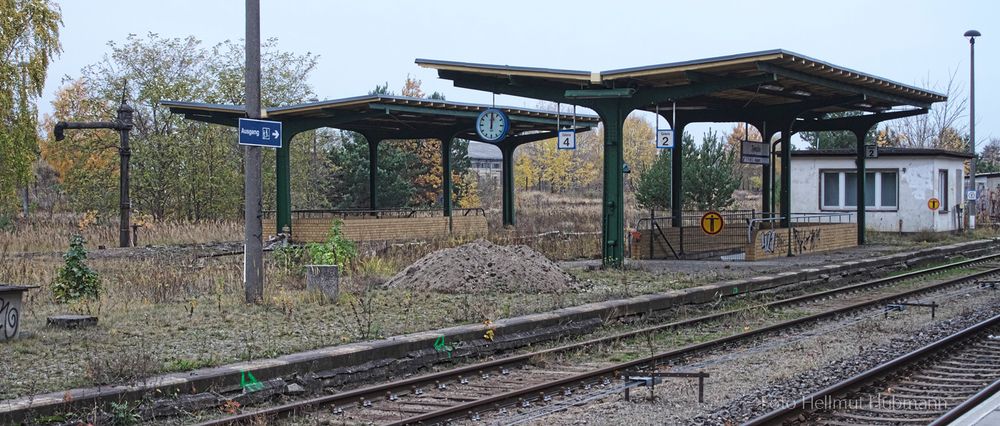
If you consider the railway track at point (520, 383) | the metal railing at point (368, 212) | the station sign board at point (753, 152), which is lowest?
the railway track at point (520, 383)

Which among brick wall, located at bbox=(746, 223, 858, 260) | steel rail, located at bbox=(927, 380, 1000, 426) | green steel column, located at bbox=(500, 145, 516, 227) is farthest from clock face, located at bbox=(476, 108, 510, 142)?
steel rail, located at bbox=(927, 380, 1000, 426)

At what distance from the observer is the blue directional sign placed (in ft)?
43.2

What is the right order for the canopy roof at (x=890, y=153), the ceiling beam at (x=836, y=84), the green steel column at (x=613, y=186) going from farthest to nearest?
the canopy roof at (x=890, y=153), the green steel column at (x=613, y=186), the ceiling beam at (x=836, y=84)

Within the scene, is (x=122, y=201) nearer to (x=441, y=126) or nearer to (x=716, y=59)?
(x=441, y=126)

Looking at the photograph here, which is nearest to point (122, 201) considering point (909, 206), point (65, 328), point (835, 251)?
point (65, 328)

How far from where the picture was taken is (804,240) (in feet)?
90.5

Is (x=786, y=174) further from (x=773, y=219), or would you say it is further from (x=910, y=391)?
(x=910, y=391)

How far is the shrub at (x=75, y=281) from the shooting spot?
14.4 meters

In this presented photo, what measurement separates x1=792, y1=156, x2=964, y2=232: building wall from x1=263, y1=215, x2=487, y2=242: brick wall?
13.6 m

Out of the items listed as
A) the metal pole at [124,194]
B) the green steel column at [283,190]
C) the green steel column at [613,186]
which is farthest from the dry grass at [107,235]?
the green steel column at [613,186]

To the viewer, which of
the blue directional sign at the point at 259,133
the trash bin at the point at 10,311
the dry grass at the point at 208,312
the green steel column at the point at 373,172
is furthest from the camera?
the green steel column at the point at 373,172

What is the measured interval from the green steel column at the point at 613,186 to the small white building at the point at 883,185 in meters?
17.7

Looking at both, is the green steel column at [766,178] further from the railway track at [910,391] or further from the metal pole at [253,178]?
the metal pole at [253,178]

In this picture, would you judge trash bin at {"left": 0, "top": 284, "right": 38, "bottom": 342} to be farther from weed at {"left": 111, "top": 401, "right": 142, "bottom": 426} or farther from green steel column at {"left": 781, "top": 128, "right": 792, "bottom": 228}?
green steel column at {"left": 781, "top": 128, "right": 792, "bottom": 228}
